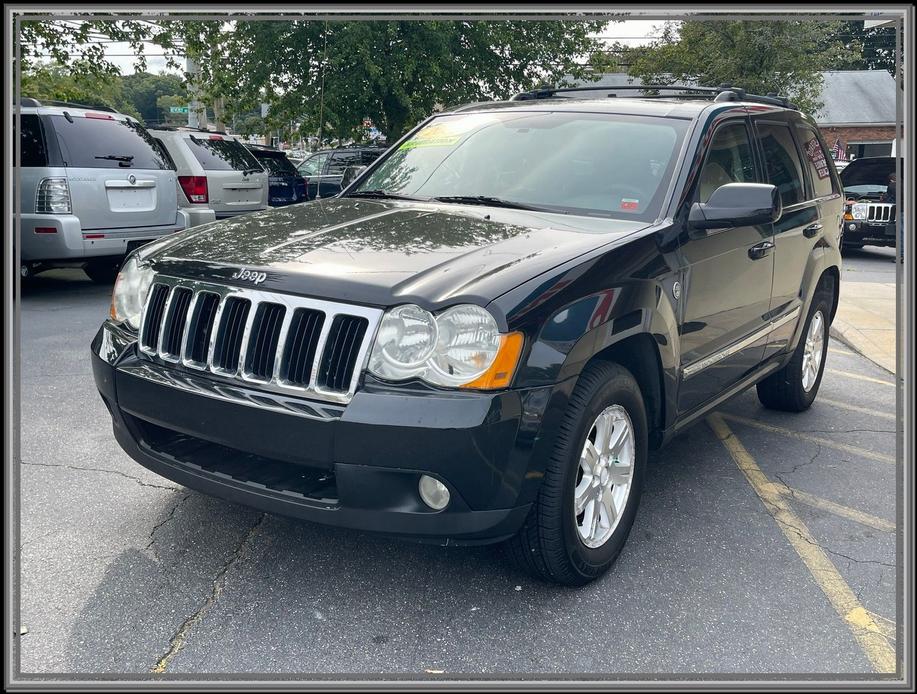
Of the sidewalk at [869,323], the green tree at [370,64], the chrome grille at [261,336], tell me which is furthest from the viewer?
the green tree at [370,64]

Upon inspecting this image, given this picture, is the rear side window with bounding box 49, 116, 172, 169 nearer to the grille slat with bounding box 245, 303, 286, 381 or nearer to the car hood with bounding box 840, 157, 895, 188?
the grille slat with bounding box 245, 303, 286, 381

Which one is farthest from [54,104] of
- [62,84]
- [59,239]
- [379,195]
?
[62,84]

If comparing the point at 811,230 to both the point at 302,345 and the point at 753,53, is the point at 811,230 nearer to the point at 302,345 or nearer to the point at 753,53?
the point at 302,345

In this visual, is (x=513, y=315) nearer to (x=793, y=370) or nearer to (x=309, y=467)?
(x=309, y=467)

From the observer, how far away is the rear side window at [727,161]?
404cm

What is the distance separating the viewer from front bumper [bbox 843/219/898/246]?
15078mm

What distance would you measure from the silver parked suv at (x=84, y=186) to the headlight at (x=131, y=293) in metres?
5.59

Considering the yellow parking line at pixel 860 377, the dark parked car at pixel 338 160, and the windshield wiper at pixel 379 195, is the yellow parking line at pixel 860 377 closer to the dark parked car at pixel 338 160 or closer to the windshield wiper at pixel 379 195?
the windshield wiper at pixel 379 195

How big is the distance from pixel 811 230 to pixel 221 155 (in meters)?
8.91

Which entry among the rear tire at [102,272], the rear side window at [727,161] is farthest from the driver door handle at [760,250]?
the rear tire at [102,272]

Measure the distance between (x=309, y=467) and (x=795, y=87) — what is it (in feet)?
77.7

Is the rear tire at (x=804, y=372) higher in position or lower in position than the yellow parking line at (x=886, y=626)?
higher

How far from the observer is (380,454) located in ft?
8.92

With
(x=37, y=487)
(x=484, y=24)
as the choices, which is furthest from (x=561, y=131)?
(x=484, y=24)
